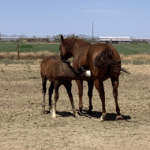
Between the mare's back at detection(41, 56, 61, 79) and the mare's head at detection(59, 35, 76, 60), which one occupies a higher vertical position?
the mare's head at detection(59, 35, 76, 60)

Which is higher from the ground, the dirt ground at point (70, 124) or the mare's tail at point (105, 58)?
Result: the mare's tail at point (105, 58)

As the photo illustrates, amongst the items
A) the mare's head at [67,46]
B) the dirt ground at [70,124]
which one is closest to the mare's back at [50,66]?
the mare's head at [67,46]

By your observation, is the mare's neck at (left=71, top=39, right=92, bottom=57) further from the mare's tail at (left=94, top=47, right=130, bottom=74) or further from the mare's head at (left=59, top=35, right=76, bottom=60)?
the mare's tail at (left=94, top=47, right=130, bottom=74)

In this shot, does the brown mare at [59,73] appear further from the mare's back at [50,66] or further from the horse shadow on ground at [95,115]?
the horse shadow on ground at [95,115]

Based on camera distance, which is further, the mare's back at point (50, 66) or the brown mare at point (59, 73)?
the mare's back at point (50, 66)

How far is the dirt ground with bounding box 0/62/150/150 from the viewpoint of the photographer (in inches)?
209

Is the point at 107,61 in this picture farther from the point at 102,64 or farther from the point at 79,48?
the point at 79,48

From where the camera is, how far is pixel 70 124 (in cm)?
684

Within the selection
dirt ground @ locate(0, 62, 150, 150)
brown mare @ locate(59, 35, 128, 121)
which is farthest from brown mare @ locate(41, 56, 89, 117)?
dirt ground @ locate(0, 62, 150, 150)

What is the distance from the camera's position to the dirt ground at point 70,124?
5320 millimetres

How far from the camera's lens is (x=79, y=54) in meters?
8.09

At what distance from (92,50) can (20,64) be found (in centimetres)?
1409

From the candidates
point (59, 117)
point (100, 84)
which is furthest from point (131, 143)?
point (59, 117)

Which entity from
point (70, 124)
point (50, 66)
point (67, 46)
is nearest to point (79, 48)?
point (67, 46)
